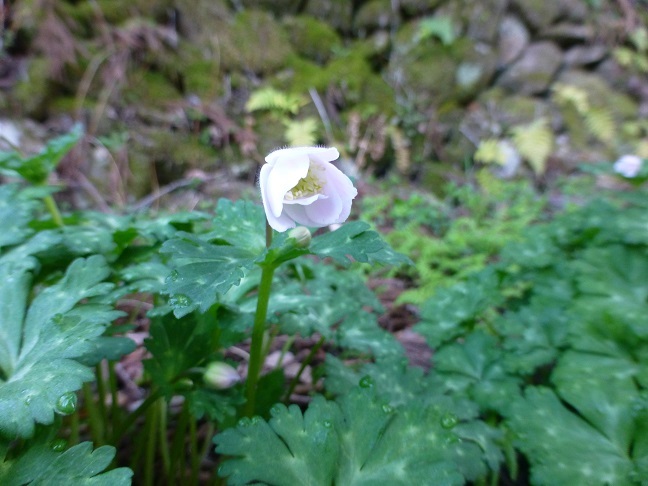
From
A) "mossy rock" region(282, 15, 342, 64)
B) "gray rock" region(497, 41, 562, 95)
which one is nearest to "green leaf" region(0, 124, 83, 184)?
"mossy rock" region(282, 15, 342, 64)

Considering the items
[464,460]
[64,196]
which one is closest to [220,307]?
[464,460]

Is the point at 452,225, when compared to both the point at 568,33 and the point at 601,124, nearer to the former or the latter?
the point at 601,124

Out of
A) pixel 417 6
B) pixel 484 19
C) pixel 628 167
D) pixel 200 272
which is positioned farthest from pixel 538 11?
pixel 200 272

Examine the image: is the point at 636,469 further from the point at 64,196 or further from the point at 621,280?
the point at 64,196

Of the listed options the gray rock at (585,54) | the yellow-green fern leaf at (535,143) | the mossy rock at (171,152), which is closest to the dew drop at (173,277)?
the mossy rock at (171,152)

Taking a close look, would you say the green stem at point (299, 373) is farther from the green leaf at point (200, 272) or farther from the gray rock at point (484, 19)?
the gray rock at point (484, 19)

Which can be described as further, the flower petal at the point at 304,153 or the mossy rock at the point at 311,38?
the mossy rock at the point at 311,38
